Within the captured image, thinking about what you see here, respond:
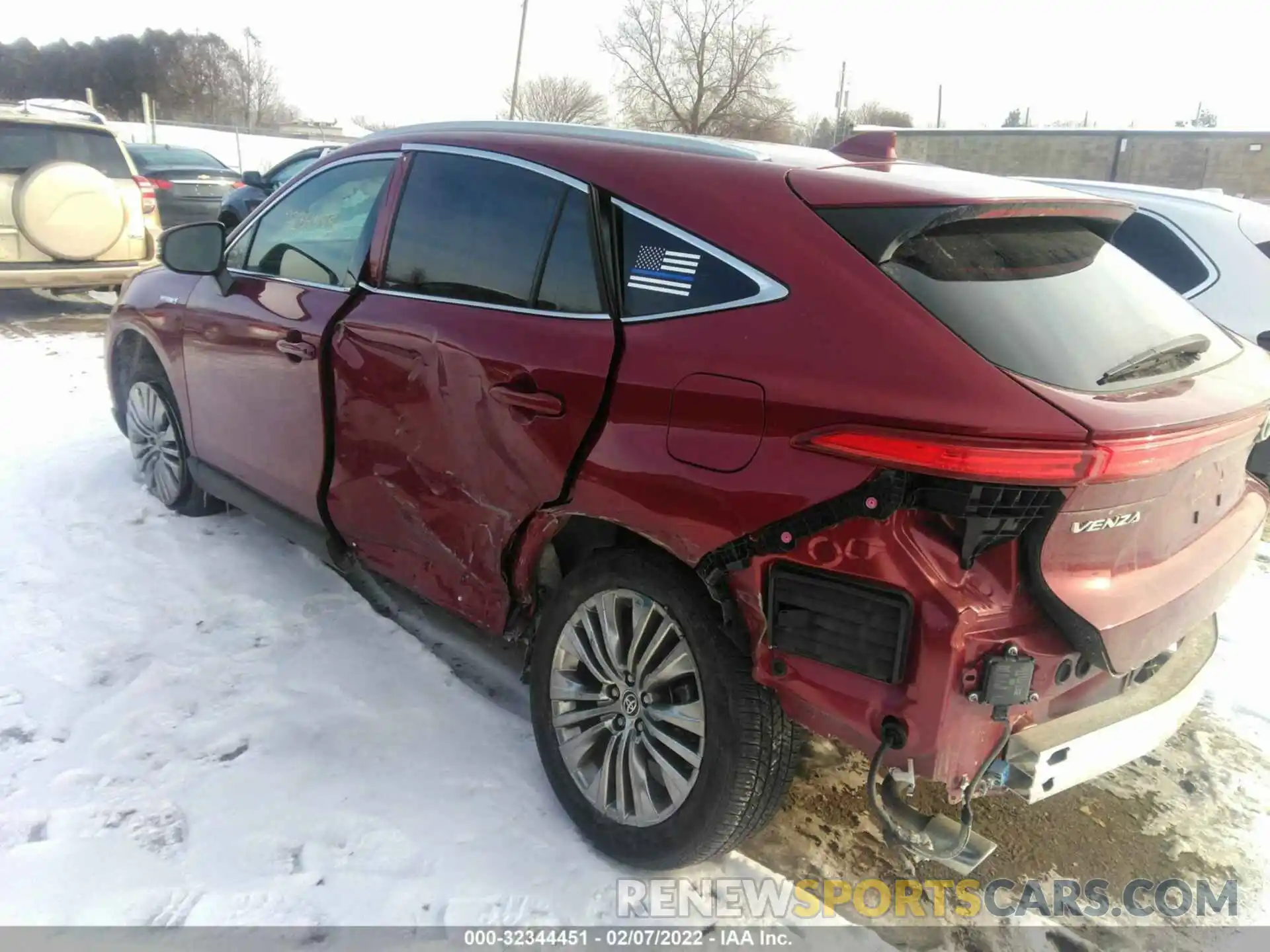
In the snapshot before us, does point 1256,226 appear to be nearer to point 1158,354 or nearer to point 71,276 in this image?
point 1158,354

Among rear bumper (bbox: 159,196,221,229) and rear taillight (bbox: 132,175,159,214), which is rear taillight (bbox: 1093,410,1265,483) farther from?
rear bumper (bbox: 159,196,221,229)

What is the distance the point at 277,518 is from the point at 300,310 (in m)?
0.89

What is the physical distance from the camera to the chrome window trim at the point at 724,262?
209 cm

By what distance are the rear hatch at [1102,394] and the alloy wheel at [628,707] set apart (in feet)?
2.95

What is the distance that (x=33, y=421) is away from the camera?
591cm

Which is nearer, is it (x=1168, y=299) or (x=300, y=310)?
(x=1168, y=299)

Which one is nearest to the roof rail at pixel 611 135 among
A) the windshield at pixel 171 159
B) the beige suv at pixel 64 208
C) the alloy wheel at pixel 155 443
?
the alloy wheel at pixel 155 443

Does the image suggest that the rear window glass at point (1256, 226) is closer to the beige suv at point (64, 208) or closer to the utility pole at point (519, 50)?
the beige suv at point (64, 208)

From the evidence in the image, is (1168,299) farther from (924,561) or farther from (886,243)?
(924,561)

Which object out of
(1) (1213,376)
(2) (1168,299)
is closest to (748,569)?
(1) (1213,376)

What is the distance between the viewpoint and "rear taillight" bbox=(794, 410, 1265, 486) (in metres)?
1.76

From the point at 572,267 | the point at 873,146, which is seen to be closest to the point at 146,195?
the point at 572,267

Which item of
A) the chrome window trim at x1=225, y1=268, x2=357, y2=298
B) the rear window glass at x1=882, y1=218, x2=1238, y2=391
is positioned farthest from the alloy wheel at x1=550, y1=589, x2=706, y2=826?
the chrome window trim at x1=225, y1=268, x2=357, y2=298

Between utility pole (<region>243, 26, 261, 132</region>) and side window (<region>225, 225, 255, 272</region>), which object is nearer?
side window (<region>225, 225, 255, 272</region>)
